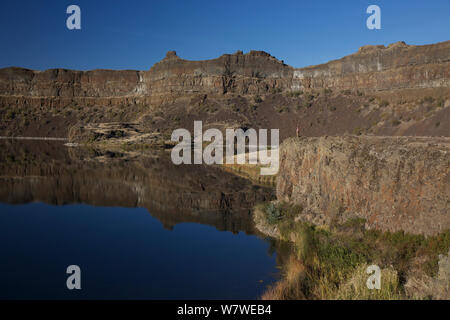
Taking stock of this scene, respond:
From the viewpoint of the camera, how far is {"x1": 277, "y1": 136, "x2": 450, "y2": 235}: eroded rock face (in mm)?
10320

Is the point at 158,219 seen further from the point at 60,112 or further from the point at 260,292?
the point at 60,112

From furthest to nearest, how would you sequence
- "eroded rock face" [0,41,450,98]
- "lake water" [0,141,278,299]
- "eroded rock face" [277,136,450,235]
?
"eroded rock face" [0,41,450,98] → "lake water" [0,141,278,299] → "eroded rock face" [277,136,450,235]

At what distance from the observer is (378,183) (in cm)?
1205

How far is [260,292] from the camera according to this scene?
10.8 m

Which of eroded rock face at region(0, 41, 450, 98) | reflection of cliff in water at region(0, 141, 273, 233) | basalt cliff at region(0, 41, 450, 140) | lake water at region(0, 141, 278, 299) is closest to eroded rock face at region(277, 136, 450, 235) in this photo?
lake water at region(0, 141, 278, 299)

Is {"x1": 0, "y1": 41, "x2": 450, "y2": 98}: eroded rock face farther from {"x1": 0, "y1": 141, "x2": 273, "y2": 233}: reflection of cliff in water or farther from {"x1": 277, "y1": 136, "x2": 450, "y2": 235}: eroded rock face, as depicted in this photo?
{"x1": 277, "y1": 136, "x2": 450, "y2": 235}: eroded rock face

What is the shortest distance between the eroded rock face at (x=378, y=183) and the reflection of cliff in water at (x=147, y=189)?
167 inches

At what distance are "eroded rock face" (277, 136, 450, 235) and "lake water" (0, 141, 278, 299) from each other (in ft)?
10.2

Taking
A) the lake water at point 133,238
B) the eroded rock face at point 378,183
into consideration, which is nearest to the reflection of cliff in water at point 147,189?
the lake water at point 133,238

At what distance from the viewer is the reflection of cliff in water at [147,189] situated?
2097 centimetres

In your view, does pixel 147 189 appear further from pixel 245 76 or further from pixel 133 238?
pixel 245 76
